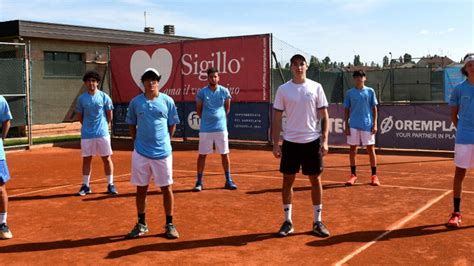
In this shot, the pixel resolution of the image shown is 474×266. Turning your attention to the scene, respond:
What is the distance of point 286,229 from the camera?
589 cm

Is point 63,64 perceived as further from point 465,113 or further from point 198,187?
point 465,113

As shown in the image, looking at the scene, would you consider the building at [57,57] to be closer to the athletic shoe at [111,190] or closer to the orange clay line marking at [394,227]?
the athletic shoe at [111,190]

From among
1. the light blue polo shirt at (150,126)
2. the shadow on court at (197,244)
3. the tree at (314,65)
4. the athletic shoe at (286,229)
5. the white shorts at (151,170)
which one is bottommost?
the shadow on court at (197,244)

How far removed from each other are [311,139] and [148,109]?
6.25 ft

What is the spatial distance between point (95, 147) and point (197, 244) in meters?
3.68

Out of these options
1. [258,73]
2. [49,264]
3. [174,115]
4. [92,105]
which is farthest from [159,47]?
[49,264]

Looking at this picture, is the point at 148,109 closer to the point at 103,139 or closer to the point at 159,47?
the point at 103,139

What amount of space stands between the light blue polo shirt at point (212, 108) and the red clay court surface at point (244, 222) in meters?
1.13

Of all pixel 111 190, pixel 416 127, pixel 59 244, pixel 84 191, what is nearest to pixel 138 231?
pixel 59 244

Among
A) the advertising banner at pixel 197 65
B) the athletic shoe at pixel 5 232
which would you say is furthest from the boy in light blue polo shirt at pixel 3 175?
the advertising banner at pixel 197 65

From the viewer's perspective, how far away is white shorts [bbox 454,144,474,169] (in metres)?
6.03

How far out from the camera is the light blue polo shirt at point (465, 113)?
6.02 meters

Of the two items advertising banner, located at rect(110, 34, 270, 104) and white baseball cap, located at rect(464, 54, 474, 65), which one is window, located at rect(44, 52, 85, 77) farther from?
white baseball cap, located at rect(464, 54, 474, 65)

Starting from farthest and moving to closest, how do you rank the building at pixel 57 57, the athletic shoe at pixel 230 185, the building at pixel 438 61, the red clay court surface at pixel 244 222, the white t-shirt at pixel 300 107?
the building at pixel 438 61
the building at pixel 57 57
the athletic shoe at pixel 230 185
the white t-shirt at pixel 300 107
the red clay court surface at pixel 244 222
